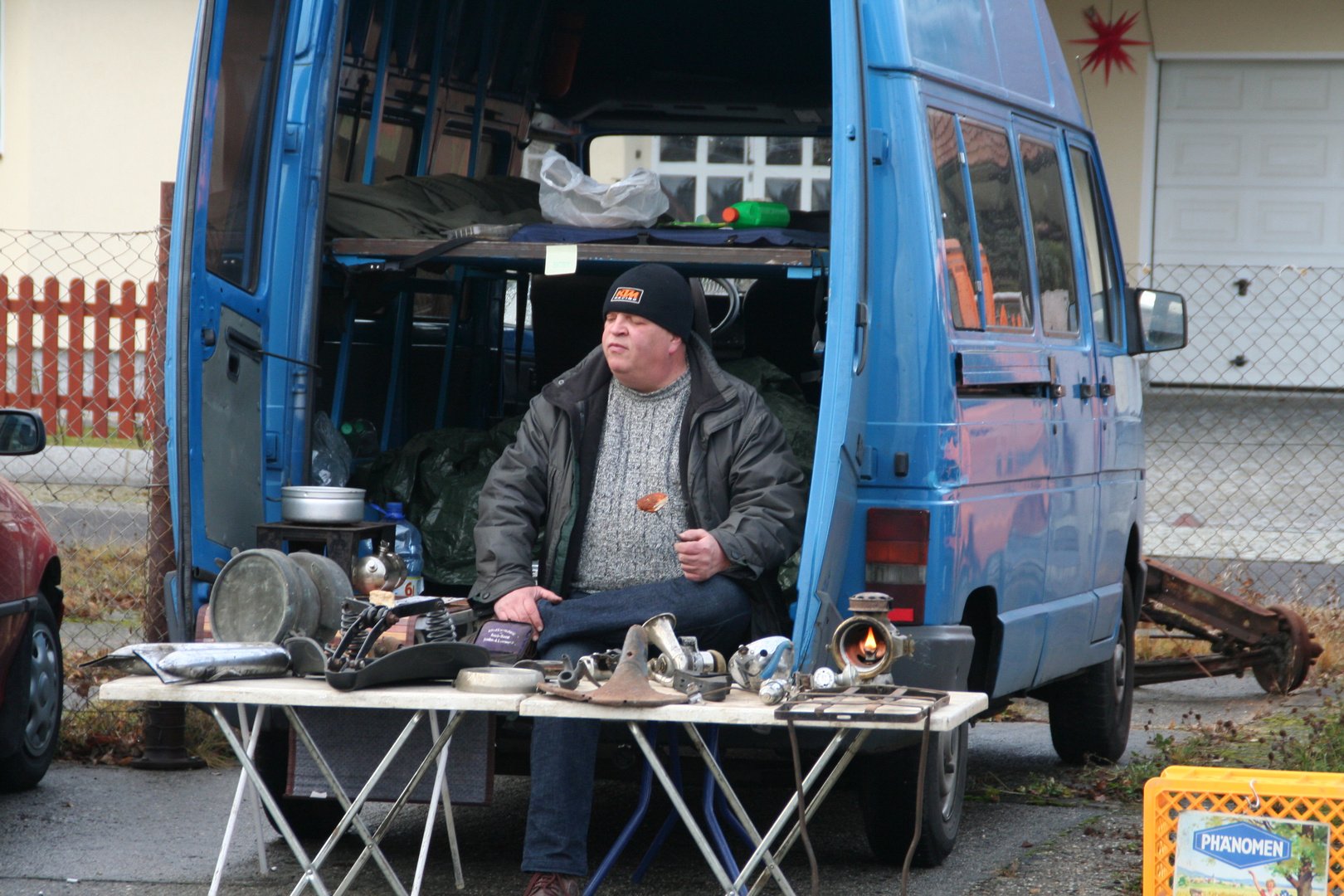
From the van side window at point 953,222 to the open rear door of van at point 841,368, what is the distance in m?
0.25

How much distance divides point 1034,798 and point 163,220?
3.71 metres

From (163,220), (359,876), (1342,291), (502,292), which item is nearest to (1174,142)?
(1342,291)

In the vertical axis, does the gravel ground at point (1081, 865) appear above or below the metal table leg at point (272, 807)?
below

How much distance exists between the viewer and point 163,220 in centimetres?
588

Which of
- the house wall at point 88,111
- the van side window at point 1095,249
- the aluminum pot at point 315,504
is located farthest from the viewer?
the house wall at point 88,111

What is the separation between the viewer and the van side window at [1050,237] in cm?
523

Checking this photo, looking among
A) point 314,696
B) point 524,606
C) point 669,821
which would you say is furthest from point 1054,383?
point 314,696

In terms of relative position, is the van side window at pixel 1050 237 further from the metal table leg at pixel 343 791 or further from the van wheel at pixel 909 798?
the metal table leg at pixel 343 791

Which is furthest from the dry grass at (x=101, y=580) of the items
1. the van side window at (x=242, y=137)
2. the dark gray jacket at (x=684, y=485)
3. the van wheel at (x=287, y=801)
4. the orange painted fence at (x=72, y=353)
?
the dark gray jacket at (x=684, y=485)

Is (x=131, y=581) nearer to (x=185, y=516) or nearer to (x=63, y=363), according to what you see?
(x=63, y=363)

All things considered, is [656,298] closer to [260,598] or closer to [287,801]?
[260,598]

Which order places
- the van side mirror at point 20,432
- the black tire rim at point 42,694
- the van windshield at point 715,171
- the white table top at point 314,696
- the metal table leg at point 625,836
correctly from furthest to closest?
the van windshield at point 715,171
the black tire rim at point 42,694
the van side mirror at point 20,432
the metal table leg at point 625,836
the white table top at point 314,696

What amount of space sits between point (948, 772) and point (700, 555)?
1.08 m

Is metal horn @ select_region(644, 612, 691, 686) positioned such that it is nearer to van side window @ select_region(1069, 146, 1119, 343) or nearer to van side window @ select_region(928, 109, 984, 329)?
van side window @ select_region(928, 109, 984, 329)
